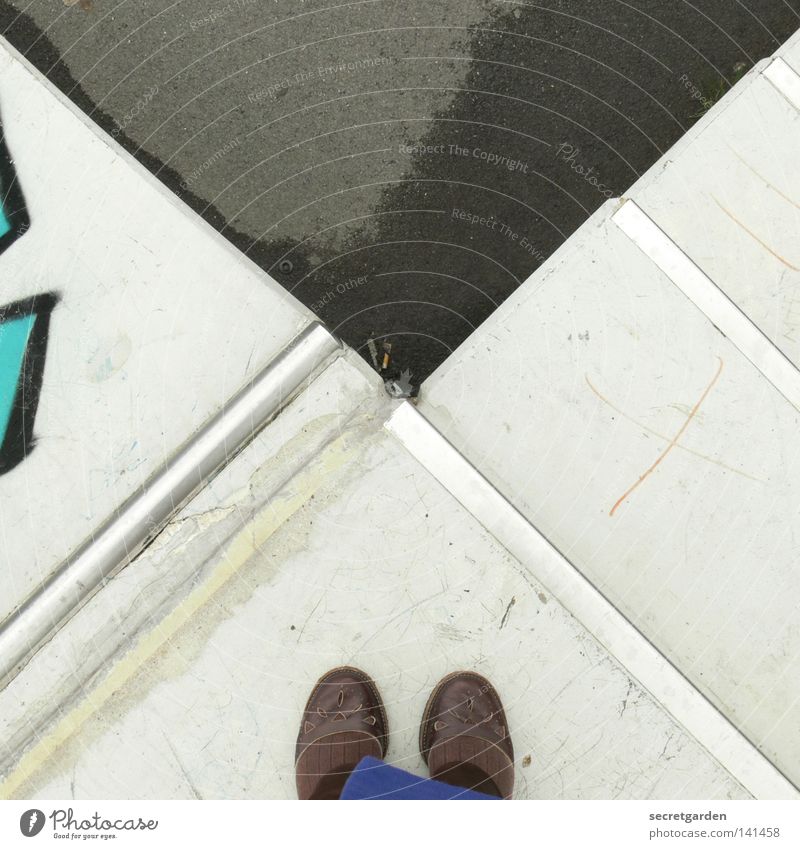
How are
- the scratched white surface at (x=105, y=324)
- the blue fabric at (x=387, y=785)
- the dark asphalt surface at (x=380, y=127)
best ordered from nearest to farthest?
the blue fabric at (x=387, y=785), the scratched white surface at (x=105, y=324), the dark asphalt surface at (x=380, y=127)

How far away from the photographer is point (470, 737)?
4.83 ft

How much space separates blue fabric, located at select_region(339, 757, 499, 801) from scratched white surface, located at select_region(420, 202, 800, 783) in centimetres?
62

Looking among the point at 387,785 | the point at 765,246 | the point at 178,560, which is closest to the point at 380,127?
the point at 765,246

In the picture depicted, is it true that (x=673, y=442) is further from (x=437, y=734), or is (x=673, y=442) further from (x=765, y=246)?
(x=437, y=734)

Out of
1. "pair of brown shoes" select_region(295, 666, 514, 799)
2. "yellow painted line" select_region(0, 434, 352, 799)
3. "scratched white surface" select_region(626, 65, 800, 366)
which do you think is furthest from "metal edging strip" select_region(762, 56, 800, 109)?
"pair of brown shoes" select_region(295, 666, 514, 799)

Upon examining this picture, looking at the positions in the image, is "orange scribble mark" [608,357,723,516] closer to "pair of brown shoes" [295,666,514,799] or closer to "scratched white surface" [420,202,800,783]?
"scratched white surface" [420,202,800,783]

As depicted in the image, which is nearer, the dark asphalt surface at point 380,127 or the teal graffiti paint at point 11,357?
the teal graffiti paint at point 11,357

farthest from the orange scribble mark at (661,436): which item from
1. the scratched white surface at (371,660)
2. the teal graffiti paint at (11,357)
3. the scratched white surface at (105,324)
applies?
the teal graffiti paint at (11,357)

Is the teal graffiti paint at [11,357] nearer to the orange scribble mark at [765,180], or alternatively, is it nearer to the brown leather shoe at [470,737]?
the brown leather shoe at [470,737]

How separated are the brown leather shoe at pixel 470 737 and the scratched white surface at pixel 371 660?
0.04m

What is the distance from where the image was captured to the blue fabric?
1400mm

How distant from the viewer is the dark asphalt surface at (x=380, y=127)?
1.91 meters

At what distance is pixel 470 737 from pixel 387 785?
0.23m

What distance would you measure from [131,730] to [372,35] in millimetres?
2139
